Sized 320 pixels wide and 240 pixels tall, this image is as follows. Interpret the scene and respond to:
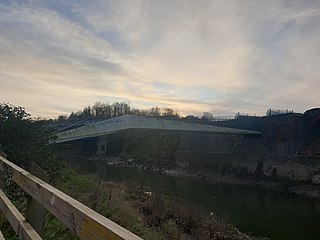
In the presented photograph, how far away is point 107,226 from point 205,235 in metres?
11.2

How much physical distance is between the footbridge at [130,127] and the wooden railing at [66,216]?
24736 millimetres

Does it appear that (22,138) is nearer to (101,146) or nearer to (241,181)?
(241,181)

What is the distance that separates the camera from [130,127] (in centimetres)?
3434

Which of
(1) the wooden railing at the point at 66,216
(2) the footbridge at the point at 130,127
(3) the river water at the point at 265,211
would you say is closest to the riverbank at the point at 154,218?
(3) the river water at the point at 265,211

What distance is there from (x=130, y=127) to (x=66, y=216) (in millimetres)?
32454

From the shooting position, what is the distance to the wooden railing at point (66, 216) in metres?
1.51

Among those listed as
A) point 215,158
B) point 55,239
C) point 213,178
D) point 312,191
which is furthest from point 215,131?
point 55,239

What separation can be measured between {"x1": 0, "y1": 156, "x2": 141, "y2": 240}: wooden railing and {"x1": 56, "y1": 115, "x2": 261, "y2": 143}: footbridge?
24.7m

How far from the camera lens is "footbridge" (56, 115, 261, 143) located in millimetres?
30369

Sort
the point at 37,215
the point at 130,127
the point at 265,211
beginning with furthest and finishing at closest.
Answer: the point at 130,127, the point at 265,211, the point at 37,215

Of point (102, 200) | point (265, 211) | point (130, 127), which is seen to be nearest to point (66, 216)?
point (102, 200)

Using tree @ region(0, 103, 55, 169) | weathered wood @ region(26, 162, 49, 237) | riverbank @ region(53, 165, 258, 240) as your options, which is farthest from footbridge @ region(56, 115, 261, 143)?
weathered wood @ region(26, 162, 49, 237)

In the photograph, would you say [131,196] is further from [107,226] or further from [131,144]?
[131,144]

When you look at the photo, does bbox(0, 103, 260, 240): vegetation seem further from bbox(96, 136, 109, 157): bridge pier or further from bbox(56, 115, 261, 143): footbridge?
bbox(96, 136, 109, 157): bridge pier
